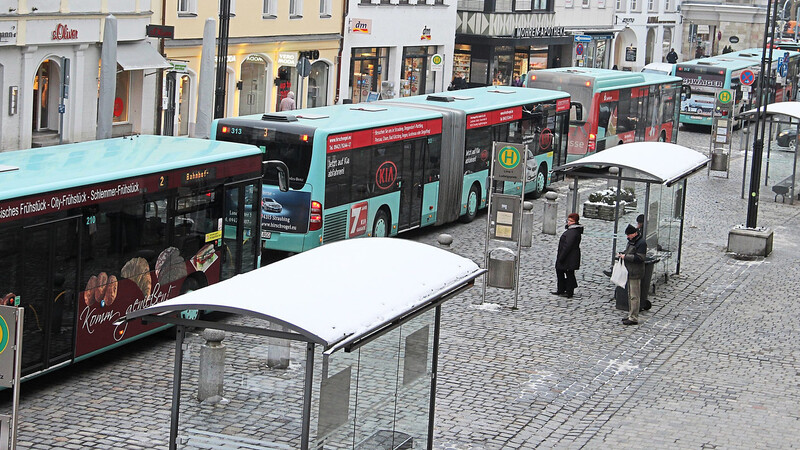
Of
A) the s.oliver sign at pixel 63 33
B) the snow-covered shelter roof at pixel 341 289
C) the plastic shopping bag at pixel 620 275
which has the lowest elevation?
the plastic shopping bag at pixel 620 275

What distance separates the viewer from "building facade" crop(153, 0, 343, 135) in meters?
35.9

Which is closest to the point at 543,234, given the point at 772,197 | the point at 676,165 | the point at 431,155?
the point at 431,155

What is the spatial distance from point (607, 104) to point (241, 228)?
21.3 meters

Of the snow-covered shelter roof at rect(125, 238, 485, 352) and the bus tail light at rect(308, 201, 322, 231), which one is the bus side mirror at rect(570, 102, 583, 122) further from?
the snow-covered shelter roof at rect(125, 238, 485, 352)

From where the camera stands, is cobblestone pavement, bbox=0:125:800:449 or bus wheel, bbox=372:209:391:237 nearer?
cobblestone pavement, bbox=0:125:800:449

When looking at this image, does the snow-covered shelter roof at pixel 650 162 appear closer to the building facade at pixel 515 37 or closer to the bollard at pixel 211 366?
the bollard at pixel 211 366

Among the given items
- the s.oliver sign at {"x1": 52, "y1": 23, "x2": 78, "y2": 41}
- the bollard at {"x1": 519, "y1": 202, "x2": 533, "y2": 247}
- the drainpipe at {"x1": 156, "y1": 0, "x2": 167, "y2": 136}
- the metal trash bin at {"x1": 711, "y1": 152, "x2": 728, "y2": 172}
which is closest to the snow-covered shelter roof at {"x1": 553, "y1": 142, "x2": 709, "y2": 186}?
the bollard at {"x1": 519, "y1": 202, "x2": 533, "y2": 247}

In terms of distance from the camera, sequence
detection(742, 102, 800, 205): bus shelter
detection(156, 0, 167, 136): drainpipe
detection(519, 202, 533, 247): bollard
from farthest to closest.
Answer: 1. detection(156, 0, 167, 136): drainpipe
2. detection(742, 102, 800, 205): bus shelter
3. detection(519, 202, 533, 247): bollard

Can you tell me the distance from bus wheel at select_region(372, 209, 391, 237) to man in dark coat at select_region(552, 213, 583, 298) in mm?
3966

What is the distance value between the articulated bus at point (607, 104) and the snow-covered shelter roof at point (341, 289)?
22.1 m

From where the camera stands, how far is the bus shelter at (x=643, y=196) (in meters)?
21.3

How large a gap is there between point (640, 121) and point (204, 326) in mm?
32220

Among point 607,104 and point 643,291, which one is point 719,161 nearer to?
point 607,104

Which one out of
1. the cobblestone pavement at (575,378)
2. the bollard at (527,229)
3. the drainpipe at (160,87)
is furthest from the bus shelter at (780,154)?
the drainpipe at (160,87)
